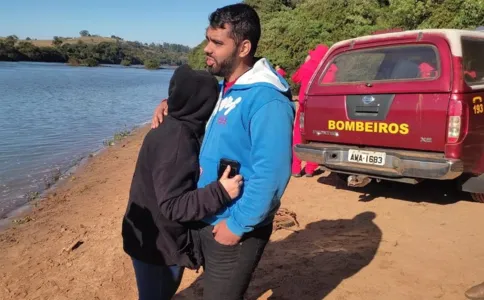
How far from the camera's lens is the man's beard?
2191 millimetres

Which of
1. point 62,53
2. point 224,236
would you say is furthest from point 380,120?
point 62,53

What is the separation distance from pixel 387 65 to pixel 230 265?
4.15 metres

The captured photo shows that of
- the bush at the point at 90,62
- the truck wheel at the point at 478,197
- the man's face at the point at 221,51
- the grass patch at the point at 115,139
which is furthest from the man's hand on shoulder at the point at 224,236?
the bush at the point at 90,62

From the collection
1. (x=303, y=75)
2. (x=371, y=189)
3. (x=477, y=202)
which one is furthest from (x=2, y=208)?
(x=477, y=202)

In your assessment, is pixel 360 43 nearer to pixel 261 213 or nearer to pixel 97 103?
pixel 261 213

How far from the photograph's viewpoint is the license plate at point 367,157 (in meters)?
A: 5.22

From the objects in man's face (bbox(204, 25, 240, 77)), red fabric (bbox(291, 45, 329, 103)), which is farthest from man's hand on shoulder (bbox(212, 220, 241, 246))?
red fabric (bbox(291, 45, 329, 103))

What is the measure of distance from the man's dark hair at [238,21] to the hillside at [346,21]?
12821mm

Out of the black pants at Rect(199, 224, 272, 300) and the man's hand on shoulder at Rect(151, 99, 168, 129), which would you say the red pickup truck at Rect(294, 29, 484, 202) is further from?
the man's hand on shoulder at Rect(151, 99, 168, 129)

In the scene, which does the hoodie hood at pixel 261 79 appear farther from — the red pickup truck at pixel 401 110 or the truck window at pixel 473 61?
the truck window at pixel 473 61

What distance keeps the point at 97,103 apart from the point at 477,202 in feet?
82.9

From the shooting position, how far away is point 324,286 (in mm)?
3803

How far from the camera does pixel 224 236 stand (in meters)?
2.09

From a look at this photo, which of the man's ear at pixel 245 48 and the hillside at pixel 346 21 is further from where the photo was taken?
the hillside at pixel 346 21
